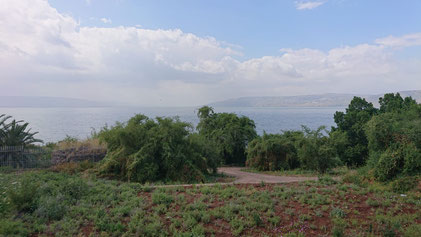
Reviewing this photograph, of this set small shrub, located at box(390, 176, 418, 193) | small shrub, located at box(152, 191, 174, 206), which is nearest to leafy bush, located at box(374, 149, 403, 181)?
small shrub, located at box(390, 176, 418, 193)

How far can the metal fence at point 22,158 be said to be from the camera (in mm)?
13258

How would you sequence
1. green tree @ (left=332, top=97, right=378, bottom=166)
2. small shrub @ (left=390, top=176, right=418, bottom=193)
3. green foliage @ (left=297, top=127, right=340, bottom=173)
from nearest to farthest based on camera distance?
small shrub @ (left=390, top=176, right=418, bottom=193), green foliage @ (left=297, top=127, right=340, bottom=173), green tree @ (left=332, top=97, right=378, bottom=166)

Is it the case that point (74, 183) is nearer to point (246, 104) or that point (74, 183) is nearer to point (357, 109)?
point (357, 109)

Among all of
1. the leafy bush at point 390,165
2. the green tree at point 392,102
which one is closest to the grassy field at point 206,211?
the leafy bush at point 390,165

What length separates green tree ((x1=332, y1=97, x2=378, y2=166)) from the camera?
28016 millimetres

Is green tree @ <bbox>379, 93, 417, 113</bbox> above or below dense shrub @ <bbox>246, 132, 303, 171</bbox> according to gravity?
above

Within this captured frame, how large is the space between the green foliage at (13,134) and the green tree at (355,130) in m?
24.5

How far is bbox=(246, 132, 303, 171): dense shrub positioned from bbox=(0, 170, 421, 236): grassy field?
1090 centimetres

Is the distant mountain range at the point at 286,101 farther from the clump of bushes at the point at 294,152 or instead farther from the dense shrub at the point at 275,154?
the dense shrub at the point at 275,154

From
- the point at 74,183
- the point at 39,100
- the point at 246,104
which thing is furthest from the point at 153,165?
the point at 39,100

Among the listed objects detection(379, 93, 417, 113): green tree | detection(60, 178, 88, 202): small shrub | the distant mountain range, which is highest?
the distant mountain range

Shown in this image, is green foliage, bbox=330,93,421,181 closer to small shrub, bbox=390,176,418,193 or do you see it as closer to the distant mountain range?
small shrub, bbox=390,176,418,193

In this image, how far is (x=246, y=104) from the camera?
164 m

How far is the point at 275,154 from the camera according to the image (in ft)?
64.0
